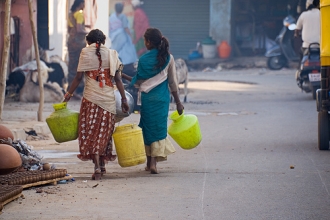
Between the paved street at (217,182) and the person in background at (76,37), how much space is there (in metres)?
4.36

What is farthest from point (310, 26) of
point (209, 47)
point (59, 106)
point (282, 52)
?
point (209, 47)

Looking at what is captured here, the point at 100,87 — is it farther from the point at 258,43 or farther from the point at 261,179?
the point at 258,43

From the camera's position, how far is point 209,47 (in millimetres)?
33531

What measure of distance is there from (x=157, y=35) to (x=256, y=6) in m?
25.8

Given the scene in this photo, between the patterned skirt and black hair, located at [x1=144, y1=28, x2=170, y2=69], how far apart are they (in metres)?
0.88

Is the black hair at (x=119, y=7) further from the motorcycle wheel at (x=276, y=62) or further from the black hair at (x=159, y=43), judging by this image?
the black hair at (x=159, y=43)

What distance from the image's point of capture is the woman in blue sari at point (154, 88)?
8.69 m

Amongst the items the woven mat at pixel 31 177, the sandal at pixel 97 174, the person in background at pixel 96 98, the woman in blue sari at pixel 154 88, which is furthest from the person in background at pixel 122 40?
the woven mat at pixel 31 177

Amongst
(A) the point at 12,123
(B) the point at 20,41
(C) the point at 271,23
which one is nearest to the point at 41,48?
(B) the point at 20,41

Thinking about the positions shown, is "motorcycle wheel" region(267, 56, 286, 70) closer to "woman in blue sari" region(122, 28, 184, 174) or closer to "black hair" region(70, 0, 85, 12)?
"black hair" region(70, 0, 85, 12)

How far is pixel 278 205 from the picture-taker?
6680 millimetres

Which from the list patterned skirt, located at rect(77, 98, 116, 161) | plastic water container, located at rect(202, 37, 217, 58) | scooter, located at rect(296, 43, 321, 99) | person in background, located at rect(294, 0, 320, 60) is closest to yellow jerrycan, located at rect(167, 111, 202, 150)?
patterned skirt, located at rect(77, 98, 116, 161)

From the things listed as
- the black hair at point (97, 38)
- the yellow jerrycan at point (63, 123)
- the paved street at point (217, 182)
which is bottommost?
the paved street at point (217, 182)

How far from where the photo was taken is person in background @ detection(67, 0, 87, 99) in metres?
19.2
